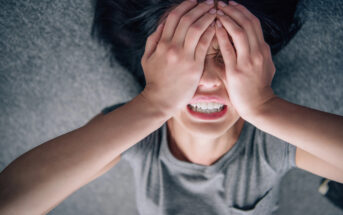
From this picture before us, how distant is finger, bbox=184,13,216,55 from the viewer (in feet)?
1.65

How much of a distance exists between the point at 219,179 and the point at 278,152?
0.62 ft

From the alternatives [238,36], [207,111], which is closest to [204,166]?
[207,111]

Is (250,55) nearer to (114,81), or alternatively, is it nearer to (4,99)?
(114,81)

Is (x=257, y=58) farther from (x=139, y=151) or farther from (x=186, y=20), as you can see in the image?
(x=139, y=151)

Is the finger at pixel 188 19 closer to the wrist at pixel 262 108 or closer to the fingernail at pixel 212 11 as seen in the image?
the fingernail at pixel 212 11

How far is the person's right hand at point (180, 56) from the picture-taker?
519 mm

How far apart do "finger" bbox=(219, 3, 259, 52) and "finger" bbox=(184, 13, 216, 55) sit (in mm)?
46

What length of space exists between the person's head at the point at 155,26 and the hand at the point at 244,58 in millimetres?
36

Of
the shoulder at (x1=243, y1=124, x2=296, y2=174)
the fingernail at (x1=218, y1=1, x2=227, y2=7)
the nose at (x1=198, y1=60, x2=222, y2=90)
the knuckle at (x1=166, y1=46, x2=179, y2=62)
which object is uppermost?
the fingernail at (x1=218, y1=1, x2=227, y2=7)

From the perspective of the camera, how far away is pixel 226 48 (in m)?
0.52

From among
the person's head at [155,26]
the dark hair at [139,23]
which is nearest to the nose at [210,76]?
the person's head at [155,26]

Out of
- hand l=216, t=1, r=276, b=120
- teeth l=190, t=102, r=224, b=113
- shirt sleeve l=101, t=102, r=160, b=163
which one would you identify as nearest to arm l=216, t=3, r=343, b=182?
hand l=216, t=1, r=276, b=120

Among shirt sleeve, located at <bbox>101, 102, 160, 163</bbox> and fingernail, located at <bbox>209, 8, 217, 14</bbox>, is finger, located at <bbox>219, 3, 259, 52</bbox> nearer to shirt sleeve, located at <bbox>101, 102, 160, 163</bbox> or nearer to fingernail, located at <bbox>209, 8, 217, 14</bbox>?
fingernail, located at <bbox>209, 8, 217, 14</bbox>

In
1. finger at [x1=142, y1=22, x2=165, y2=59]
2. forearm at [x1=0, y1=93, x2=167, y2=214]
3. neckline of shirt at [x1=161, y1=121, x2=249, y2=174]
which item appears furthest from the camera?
neckline of shirt at [x1=161, y1=121, x2=249, y2=174]
